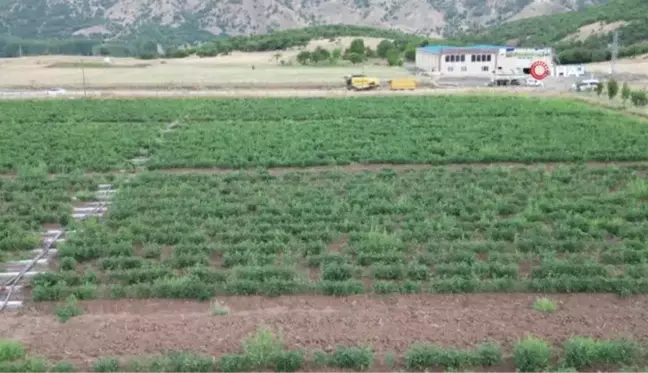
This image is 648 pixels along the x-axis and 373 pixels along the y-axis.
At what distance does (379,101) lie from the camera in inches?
1713

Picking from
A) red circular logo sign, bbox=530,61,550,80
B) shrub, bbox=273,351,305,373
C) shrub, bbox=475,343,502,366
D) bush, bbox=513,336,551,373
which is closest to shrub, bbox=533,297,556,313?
bush, bbox=513,336,551,373

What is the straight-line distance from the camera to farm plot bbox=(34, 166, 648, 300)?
11.8 m

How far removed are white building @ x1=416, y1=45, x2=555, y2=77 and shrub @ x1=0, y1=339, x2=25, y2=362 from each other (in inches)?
2565

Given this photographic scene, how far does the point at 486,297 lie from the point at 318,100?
33897 millimetres

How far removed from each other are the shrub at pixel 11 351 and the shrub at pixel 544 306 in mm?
7359

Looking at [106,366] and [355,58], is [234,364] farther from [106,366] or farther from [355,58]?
[355,58]

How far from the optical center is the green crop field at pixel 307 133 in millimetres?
23281

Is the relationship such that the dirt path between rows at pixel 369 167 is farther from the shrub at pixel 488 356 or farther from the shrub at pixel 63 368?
the shrub at pixel 488 356

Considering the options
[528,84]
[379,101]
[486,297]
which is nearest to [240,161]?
[486,297]

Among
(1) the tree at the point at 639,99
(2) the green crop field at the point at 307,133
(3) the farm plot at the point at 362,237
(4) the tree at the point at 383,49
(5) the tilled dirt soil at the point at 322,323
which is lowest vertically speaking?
(5) the tilled dirt soil at the point at 322,323

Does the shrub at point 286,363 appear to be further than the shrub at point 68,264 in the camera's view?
No

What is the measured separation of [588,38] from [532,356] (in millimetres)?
110066

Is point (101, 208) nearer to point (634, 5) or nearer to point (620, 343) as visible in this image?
point (620, 343)

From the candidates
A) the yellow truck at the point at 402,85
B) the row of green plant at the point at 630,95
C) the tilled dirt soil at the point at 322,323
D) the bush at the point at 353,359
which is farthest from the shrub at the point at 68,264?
the yellow truck at the point at 402,85
